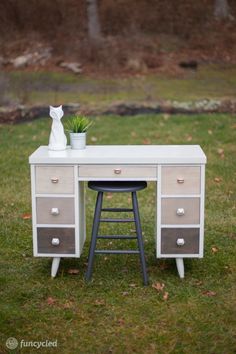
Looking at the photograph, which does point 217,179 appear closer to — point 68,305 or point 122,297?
point 122,297

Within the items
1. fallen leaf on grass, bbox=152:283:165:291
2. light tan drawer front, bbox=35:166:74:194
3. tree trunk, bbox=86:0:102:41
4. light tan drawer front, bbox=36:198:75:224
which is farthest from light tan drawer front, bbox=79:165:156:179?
tree trunk, bbox=86:0:102:41

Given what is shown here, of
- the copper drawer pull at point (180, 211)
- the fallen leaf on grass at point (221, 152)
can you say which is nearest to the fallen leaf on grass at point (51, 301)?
the copper drawer pull at point (180, 211)

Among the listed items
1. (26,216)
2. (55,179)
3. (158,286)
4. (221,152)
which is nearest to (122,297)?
(158,286)

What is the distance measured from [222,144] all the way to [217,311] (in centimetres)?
504

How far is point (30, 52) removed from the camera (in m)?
14.6

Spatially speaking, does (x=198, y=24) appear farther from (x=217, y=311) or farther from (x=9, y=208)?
(x=217, y=311)

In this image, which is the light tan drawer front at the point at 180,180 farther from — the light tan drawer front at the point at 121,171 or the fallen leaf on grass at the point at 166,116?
the fallen leaf on grass at the point at 166,116

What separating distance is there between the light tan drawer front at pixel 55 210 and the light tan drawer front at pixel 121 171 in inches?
10.7

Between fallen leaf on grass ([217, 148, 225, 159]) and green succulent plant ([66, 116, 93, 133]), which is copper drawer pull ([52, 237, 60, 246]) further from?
fallen leaf on grass ([217, 148, 225, 159])

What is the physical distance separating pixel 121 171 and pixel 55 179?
0.46 meters

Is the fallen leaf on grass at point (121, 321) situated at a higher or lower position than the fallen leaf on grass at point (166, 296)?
higher

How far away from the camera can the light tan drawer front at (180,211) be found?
428 centimetres

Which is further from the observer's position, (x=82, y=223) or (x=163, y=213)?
(x=82, y=223)

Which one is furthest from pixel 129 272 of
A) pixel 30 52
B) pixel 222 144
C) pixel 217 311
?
pixel 30 52
